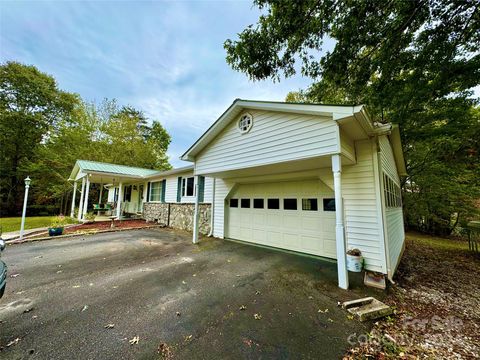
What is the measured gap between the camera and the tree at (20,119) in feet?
54.1

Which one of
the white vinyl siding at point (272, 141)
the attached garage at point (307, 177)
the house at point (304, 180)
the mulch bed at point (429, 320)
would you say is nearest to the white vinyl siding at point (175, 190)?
the house at point (304, 180)

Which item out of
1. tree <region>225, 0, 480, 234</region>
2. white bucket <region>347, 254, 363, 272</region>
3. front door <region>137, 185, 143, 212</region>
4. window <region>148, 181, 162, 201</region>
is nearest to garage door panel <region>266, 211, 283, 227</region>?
white bucket <region>347, 254, 363, 272</region>

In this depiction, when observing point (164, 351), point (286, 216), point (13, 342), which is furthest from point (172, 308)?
point (286, 216)

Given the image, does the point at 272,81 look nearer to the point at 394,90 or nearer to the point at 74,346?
the point at 394,90

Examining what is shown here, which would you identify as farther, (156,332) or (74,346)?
(156,332)

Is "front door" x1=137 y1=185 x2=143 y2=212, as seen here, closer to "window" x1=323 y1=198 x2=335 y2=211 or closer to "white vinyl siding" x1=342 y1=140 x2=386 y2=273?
"window" x1=323 y1=198 x2=335 y2=211

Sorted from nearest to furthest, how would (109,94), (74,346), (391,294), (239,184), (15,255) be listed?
(74,346) → (391,294) → (15,255) → (239,184) → (109,94)

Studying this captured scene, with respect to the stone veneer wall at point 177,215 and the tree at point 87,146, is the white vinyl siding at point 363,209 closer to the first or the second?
the stone veneer wall at point 177,215

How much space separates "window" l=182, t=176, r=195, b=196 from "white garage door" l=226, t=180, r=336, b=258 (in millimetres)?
2903

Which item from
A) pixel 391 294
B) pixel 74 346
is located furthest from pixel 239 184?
pixel 74 346

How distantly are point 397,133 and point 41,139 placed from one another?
28.2m

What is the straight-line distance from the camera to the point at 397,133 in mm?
5652

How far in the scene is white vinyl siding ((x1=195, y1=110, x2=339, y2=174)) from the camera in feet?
12.8

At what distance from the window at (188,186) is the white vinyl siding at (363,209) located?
7.35 meters
